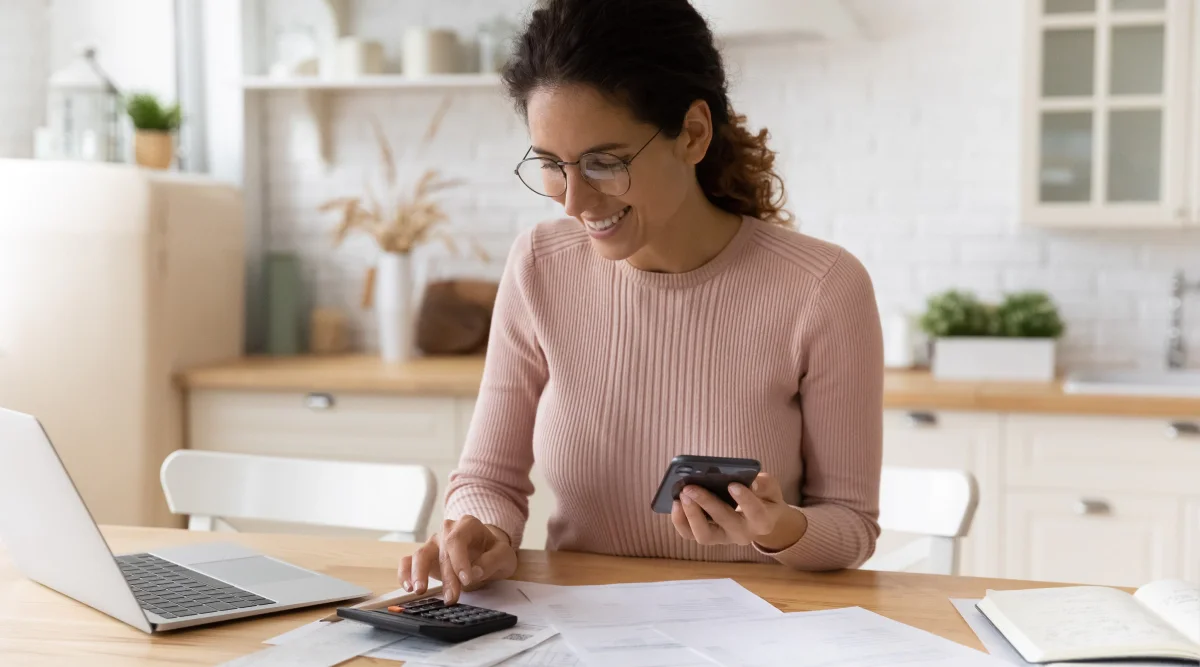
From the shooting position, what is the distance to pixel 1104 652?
1.16 m

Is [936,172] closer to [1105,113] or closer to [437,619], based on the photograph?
[1105,113]

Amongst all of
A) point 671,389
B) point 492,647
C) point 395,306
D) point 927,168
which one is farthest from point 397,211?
point 492,647

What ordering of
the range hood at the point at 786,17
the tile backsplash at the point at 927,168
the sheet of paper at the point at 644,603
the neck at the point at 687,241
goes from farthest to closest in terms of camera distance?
1. the tile backsplash at the point at 927,168
2. the range hood at the point at 786,17
3. the neck at the point at 687,241
4. the sheet of paper at the point at 644,603

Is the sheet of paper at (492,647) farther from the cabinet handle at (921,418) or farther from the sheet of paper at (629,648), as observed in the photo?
the cabinet handle at (921,418)

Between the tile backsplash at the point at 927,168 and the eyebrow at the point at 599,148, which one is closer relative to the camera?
the eyebrow at the point at 599,148

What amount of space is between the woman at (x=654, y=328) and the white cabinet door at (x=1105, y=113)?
1588mm

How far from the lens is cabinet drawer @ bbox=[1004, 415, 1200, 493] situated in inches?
109

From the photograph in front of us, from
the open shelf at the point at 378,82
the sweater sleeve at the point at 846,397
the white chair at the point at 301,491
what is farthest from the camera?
the open shelf at the point at 378,82

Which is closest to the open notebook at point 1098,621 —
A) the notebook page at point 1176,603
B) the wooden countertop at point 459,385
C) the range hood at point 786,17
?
the notebook page at point 1176,603

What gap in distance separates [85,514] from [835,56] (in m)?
2.74

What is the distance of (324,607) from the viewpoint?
137cm

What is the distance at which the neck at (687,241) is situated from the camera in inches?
67.7

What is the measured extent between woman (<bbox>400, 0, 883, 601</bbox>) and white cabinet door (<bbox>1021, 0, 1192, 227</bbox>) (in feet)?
5.21

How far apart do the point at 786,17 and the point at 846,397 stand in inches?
70.1
